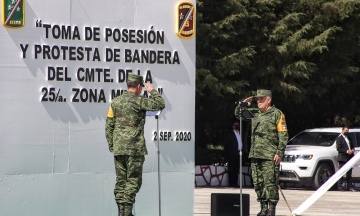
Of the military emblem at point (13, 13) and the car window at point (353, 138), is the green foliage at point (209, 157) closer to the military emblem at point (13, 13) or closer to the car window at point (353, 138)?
the car window at point (353, 138)

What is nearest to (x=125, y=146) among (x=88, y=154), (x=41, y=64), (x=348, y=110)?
(x=88, y=154)

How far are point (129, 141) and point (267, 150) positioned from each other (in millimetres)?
2425

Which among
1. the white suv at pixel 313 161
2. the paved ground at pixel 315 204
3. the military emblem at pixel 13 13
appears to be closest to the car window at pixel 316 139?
the white suv at pixel 313 161

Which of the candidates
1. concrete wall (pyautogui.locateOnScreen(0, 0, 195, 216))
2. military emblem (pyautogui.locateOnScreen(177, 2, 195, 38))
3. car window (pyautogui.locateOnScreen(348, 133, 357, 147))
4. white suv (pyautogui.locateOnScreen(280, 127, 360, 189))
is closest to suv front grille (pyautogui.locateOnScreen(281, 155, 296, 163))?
white suv (pyautogui.locateOnScreen(280, 127, 360, 189))

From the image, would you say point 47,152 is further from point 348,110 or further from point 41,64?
point 348,110

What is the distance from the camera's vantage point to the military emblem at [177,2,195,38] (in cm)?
993

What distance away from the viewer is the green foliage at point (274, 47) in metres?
16.2

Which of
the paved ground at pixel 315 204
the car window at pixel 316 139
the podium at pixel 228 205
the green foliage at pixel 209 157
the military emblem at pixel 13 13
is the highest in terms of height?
the military emblem at pixel 13 13

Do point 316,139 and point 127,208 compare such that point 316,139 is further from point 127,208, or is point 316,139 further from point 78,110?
point 127,208

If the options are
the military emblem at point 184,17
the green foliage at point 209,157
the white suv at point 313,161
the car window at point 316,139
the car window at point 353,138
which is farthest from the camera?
the green foliage at point 209,157

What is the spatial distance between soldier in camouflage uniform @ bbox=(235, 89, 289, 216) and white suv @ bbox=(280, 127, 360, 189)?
27.5ft

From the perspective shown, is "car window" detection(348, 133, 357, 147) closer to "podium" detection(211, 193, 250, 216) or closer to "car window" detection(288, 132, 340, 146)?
"car window" detection(288, 132, 340, 146)

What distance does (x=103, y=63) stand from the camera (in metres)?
9.47

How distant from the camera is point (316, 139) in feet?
61.7
